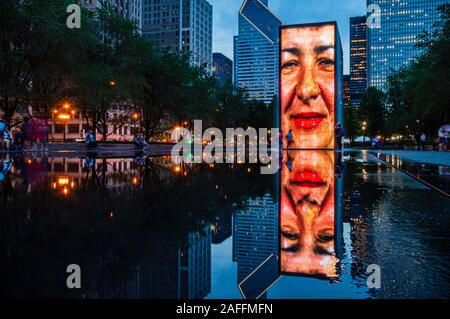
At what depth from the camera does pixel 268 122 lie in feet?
303

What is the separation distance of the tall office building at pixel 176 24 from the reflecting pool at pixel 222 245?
16868 centimetres

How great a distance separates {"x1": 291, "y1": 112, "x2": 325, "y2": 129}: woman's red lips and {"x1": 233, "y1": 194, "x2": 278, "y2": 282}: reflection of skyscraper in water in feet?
133

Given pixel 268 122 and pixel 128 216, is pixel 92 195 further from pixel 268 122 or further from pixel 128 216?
pixel 268 122

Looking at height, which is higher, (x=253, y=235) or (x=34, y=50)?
(x=34, y=50)

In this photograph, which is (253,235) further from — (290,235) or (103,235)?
(103,235)

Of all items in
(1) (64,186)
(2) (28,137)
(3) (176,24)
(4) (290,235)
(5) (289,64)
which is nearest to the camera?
(4) (290,235)

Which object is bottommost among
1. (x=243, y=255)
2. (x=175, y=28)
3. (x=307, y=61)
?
(x=243, y=255)

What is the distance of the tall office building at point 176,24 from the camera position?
6895 inches

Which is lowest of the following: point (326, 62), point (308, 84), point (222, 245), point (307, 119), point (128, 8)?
point (222, 245)

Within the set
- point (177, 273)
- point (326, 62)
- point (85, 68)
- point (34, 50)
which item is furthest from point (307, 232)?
point (326, 62)

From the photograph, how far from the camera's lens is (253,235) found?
5.07 metres

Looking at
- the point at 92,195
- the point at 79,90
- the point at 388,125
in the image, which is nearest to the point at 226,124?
the point at 388,125

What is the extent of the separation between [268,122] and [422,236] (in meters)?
88.4

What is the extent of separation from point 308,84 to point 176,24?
140784mm
